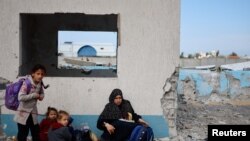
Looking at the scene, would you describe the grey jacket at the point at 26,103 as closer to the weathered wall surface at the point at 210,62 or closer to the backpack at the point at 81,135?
the backpack at the point at 81,135

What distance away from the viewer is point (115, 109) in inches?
197

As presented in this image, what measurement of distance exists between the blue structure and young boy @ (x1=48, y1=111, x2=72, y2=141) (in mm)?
24931

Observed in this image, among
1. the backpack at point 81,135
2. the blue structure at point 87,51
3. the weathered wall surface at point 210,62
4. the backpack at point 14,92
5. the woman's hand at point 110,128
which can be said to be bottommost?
the backpack at point 81,135

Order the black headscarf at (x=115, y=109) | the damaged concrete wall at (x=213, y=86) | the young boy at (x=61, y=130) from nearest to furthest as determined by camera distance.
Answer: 1. the young boy at (x=61, y=130)
2. the black headscarf at (x=115, y=109)
3. the damaged concrete wall at (x=213, y=86)

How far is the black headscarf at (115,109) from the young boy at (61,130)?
686 millimetres

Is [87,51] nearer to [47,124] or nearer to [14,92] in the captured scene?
[47,124]

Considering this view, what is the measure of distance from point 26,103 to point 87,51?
2624 centimetres

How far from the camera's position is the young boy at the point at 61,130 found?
14.2ft

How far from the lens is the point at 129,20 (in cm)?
555

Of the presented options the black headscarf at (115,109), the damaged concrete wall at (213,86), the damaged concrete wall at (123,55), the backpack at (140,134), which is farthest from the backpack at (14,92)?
the damaged concrete wall at (213,86)

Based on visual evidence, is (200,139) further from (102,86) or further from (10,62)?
(10,62)

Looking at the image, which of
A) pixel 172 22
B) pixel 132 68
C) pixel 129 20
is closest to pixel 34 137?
pixel 132 68

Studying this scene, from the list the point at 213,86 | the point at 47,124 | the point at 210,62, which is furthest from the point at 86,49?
the point at 47,124

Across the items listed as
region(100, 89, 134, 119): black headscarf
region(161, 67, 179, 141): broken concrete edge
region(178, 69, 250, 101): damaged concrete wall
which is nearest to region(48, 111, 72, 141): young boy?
region(100, 89, 134, 119): black headscarf
